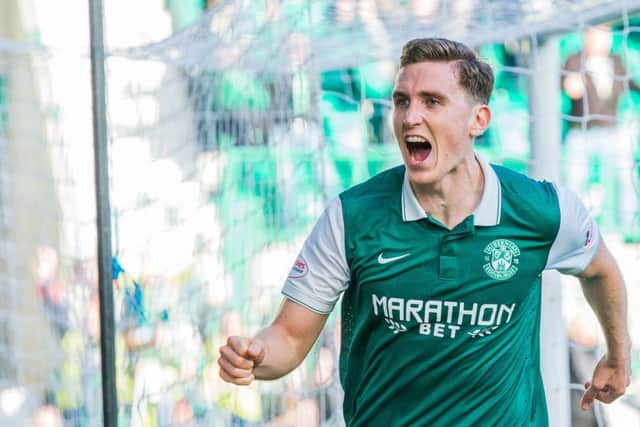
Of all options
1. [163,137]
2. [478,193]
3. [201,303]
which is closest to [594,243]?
[478,193]

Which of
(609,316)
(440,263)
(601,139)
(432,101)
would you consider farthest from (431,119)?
(601,139)

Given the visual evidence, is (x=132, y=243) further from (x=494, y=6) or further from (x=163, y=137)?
(x=494, y=6)

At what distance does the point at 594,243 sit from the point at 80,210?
3135 millimetres

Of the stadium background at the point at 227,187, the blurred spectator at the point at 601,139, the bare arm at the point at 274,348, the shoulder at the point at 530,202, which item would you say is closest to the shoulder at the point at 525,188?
the shoulder at the point at 530,202

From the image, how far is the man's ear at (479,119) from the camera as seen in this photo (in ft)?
6.66

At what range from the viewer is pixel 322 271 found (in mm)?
1981

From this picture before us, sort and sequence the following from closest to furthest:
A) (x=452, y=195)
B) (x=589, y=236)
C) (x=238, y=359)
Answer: (x=238, y=359)
(x=452, y=195)
(x=589, y=236)

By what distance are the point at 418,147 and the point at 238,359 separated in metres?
0.56

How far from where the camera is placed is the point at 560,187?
2.13m

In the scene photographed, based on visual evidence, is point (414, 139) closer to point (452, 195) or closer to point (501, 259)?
point (452, 195)

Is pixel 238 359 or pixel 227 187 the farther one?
pixel 227 187

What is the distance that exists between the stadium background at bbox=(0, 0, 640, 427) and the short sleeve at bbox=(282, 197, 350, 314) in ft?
3.08

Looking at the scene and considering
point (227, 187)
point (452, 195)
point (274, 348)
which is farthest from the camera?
point (227, 187)

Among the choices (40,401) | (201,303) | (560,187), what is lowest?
(40,401)
